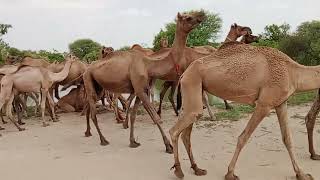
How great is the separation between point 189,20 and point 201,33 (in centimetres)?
3740

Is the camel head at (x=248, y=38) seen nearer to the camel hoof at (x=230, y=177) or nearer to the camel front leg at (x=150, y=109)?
the camel front leg at (x=150, y=109)

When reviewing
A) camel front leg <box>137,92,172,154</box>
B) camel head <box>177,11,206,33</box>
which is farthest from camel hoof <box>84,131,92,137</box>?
camel head <box>177,11,206,33</box>

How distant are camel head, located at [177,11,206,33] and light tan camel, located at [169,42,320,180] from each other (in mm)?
2157

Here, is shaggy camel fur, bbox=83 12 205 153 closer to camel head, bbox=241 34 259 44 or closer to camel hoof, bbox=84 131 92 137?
camel hoof, bbox=84 131 92 137

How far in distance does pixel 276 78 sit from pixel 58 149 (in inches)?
186

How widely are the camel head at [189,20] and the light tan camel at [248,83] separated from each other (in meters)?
2.16

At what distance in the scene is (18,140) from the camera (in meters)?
10.6

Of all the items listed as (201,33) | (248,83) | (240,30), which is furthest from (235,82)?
(201,33)

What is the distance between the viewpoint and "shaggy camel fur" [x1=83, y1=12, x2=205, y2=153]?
9203mm

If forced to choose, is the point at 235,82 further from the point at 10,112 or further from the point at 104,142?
the point at 10,112

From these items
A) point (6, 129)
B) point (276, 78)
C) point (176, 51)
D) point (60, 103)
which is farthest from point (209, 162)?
point (60, 103)

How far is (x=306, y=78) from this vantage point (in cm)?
691

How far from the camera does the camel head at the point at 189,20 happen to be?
912 cm

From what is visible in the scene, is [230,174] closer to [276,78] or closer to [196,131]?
[276,78]
